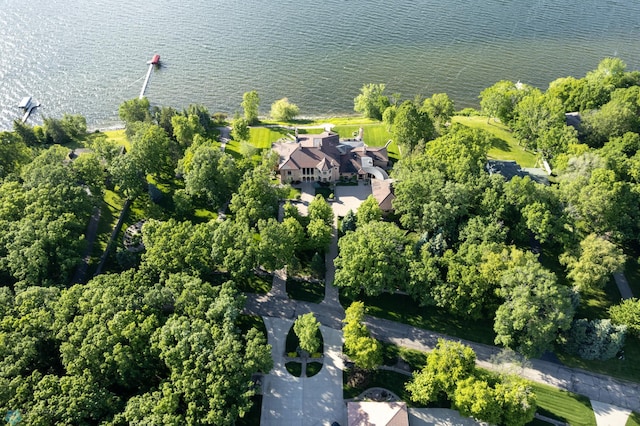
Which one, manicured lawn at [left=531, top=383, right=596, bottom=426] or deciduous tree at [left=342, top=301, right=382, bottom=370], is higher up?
deciduous tree at [left=342, top=301, right=382, bottom=370]

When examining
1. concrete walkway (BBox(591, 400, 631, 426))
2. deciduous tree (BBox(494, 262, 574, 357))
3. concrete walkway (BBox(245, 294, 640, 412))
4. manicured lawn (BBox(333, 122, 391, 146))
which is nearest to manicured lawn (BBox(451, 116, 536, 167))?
manicured lawn (BBox(333, 122, 391, 146))

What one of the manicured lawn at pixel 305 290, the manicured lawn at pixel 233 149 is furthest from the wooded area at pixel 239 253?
the manicured lawn at pixel 233 149

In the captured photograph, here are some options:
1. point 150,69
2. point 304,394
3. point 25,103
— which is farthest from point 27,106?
point 304,394

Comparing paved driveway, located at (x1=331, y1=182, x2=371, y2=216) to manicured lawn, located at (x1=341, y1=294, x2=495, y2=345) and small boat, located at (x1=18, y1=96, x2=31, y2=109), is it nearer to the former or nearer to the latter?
manicured lawn, located at (x1=341, y1=294, x2=495, y2=345)

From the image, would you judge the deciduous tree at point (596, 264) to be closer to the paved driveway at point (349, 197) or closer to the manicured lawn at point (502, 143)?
the manicured lawn at point (502, 143)

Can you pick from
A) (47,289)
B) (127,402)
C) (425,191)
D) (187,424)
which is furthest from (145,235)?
(425,191)
